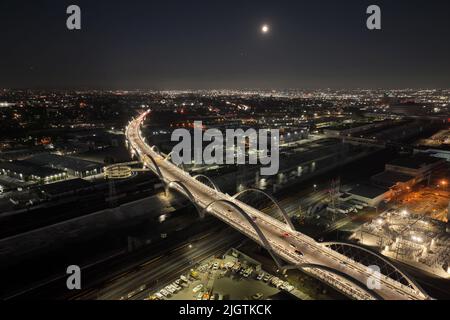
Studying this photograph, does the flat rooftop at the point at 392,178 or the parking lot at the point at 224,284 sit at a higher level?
the flat rooftop at the point at 392,178

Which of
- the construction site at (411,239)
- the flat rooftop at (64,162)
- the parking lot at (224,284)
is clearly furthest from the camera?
the flat rooftop at (64,162)

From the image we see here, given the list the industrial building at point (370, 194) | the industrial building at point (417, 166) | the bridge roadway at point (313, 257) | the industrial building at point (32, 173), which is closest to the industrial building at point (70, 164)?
the industrial building at point (32, 173)

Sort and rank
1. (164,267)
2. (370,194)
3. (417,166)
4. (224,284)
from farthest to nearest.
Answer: (417,166) → (370,194) → (164,267) → (224,284)

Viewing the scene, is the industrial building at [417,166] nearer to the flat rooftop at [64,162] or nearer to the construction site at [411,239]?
the construction site at [411,239]

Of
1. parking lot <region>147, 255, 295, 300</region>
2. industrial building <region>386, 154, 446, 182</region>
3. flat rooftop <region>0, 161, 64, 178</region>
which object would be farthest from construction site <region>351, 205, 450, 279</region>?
flat rooftop <region>0, 161, 64, 178</region>

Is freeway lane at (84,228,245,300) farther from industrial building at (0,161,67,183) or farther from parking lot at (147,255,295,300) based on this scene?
industrial building at (0,161,67,183)

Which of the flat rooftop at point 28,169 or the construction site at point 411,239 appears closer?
the construction site at point 411,239

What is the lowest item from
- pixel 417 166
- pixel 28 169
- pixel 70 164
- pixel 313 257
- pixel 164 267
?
pixel 164 267

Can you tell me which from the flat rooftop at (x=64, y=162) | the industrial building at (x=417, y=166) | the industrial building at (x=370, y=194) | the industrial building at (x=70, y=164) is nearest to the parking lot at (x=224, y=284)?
the industrial building at (x=370, y=194)

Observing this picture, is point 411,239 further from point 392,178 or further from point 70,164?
point 70,164

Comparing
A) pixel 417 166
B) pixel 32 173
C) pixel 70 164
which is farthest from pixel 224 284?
pixel 417 166

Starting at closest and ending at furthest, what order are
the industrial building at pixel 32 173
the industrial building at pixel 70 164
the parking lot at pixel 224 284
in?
the parking lot at pixel 224 284 < the industrial building at pixel 32 173 < the industrial building at pixel 70 164

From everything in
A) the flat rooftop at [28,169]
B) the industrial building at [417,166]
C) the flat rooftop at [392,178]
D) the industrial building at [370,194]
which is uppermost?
the flat rooftop at [28,169]
